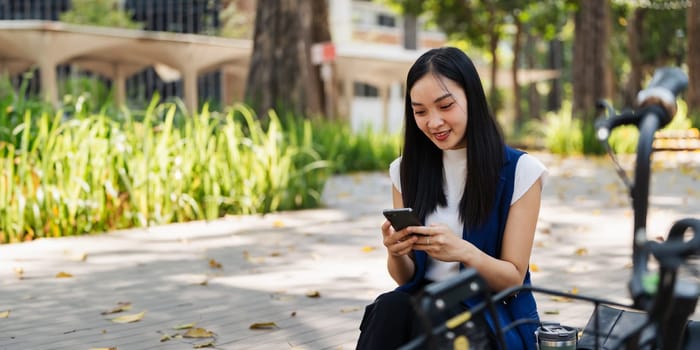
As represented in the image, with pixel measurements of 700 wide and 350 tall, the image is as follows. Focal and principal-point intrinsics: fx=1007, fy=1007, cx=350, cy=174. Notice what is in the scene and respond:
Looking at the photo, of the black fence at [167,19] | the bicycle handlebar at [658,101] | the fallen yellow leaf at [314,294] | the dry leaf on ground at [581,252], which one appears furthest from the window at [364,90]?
the bicycle handlebar at [658,101]

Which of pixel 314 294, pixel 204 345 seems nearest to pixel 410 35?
pixel 314 294

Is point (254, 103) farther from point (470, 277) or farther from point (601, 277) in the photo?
point (470, 277)

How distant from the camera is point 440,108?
2.73m

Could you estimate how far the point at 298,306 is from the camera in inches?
201

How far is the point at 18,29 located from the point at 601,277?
17.1 m

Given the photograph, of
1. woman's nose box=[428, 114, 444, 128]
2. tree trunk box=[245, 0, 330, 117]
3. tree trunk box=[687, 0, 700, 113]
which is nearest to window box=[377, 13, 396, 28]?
tree trunk box=[687, 0, 700, 113]

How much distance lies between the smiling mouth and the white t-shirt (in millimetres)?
144

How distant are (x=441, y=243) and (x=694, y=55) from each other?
68.7 feet

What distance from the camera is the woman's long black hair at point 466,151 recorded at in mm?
2734

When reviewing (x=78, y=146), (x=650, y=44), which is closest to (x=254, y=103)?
(x=78, y=146)

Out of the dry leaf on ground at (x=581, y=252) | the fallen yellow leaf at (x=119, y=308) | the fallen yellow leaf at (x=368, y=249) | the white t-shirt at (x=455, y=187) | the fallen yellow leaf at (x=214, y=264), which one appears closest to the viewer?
the white t-shirt at (x=455, y=187)

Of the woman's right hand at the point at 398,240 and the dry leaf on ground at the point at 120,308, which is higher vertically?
the woman's right hand at the point at 398,240

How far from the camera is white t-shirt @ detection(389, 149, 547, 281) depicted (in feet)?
9.27

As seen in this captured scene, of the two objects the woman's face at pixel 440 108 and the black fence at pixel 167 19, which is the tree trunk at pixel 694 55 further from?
the black fence at pixel 167 19
